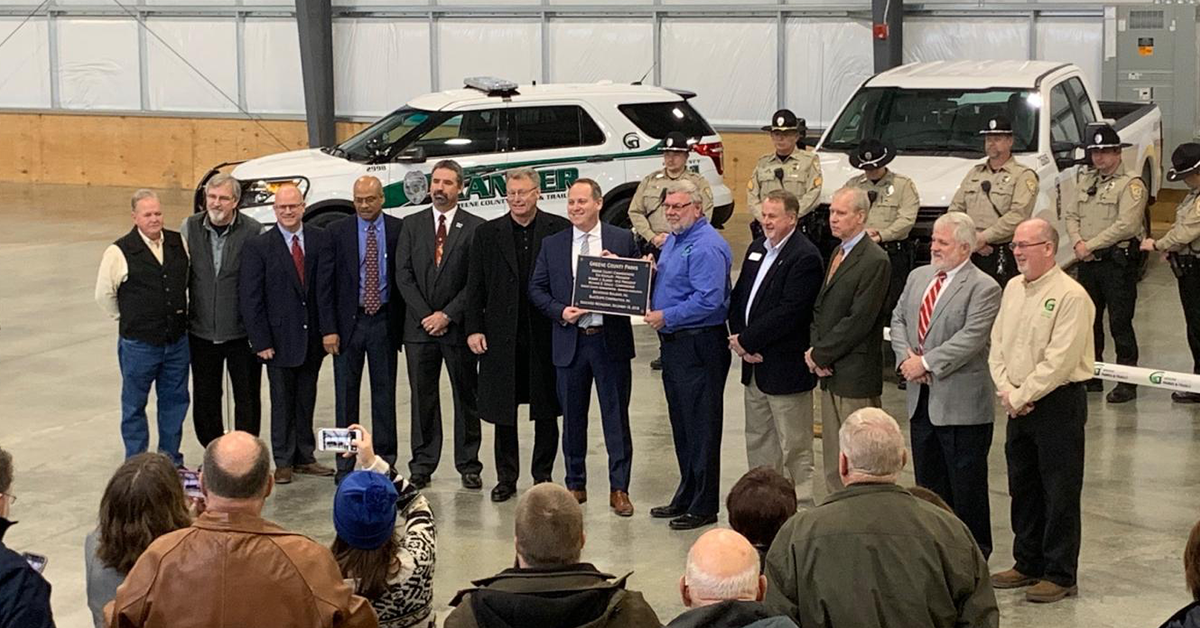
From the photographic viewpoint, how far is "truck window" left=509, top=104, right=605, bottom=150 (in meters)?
15.7

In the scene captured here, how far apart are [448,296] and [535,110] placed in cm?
682

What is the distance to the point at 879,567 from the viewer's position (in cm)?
476

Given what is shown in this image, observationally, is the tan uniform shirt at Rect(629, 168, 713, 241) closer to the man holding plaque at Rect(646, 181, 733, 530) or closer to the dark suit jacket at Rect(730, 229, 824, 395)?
the man holding plaque at Rect(646, 181, 733, 530)

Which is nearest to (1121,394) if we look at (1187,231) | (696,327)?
(1187,231)

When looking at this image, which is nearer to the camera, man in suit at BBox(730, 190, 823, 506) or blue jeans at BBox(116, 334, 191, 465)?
man in suit at BBox(730, 190, 823, 506)

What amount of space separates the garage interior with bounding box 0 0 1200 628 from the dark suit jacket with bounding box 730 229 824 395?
3.32 ft

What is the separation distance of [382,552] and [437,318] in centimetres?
443

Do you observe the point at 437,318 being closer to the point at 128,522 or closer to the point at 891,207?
the point at 891,207

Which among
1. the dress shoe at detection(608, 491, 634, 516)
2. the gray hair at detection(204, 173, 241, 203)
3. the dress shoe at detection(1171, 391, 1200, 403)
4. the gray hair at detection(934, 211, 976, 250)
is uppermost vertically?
the gray hair at detection(204, 173, 241, 203)

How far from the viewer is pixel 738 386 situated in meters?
12.0

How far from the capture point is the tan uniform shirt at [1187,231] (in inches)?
429

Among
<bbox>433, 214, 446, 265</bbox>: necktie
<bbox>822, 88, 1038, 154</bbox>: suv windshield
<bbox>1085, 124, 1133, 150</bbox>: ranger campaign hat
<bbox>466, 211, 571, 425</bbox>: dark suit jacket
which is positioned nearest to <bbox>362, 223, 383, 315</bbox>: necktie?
<bbox>433, 214, 446, 265</bbox>: necktie

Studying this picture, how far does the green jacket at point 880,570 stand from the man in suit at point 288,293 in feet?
16.7

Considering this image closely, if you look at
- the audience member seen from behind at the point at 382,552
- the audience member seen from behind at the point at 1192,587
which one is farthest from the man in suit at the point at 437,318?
the audience member seen from behind at the point at 1192,587
